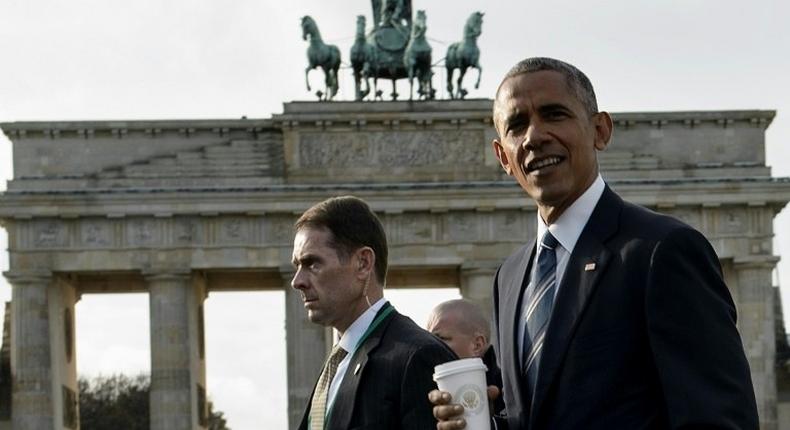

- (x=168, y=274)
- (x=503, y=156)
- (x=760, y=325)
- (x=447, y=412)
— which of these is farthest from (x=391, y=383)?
(x=760, y=325)

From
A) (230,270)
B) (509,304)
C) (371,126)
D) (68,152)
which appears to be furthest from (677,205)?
(509,304)

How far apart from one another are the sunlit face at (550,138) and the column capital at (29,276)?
4928 centimetres

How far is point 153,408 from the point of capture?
179ft

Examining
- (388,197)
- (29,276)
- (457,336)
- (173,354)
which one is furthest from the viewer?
(388,197)

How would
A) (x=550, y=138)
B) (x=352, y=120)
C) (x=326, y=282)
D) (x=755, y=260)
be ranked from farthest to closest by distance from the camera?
1. (x=352, y=120)
2. (x=755, y=260)
3. (x=326, y=282)
4. (x=550, y=138)

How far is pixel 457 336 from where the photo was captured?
10.2 m

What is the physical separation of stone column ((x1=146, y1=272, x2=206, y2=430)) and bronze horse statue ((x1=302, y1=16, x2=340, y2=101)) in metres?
6.90

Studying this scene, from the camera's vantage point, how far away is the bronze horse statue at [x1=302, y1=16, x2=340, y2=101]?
5656 centimetres

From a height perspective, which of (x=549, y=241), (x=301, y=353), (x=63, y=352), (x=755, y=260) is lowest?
(x=549, y=241)

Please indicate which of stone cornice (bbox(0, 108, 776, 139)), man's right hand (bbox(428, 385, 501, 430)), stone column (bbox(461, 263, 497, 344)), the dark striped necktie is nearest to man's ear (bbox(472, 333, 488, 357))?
the dark striped necktie

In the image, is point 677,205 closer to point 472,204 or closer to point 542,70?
point 472,204

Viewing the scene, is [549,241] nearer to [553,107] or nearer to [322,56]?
[553,107]

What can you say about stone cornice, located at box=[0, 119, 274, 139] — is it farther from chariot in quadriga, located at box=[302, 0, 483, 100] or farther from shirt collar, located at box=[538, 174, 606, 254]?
shirt collar, located at box=[538, 174, 606, 254]

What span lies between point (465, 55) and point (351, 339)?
162 ft
